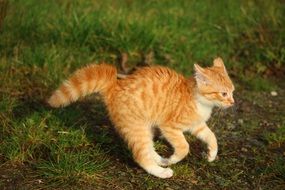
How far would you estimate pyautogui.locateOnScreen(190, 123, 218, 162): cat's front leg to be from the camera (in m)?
4.62

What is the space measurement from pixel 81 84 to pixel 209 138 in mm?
1152

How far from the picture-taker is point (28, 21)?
662 cm

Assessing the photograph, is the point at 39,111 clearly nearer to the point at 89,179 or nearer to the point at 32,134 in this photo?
the point at 32,134

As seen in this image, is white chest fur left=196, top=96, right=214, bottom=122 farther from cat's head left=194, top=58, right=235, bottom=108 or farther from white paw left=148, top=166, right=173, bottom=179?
white paw left=148, top=166, right=173, bottom=179

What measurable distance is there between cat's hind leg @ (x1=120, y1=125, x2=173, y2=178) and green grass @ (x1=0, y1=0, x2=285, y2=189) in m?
0.08

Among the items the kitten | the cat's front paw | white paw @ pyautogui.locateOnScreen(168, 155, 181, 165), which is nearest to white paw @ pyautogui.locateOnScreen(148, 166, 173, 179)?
the kitten

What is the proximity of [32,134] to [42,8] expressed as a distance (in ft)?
9.02

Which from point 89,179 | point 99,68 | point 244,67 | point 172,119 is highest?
point 99,68

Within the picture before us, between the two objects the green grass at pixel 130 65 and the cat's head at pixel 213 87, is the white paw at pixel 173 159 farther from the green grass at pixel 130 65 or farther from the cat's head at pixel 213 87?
the cat's head at pixel 213 87

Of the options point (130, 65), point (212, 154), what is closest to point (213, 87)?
point (212, 154)

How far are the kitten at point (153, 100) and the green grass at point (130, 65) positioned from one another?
0.69ft

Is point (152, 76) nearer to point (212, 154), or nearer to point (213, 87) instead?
point (213, 87)

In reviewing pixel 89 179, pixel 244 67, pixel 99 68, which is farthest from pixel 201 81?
pixel 244 67

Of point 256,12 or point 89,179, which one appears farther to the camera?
point 256,12
